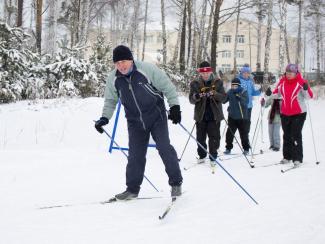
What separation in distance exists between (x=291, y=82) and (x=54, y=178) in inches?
158

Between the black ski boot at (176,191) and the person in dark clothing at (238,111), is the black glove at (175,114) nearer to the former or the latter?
the black ski boot at (176,191)

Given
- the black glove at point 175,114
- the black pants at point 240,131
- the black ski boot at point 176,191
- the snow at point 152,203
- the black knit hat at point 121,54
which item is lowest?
the snow at point 152,203

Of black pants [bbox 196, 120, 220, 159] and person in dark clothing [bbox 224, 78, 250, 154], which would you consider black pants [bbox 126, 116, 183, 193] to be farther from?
person in dark clothing [bbox 224, 78, 250, 154]

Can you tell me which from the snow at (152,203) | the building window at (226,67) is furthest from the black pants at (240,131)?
the building window at (226,67)

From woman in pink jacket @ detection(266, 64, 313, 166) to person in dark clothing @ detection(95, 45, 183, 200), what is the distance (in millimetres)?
3135

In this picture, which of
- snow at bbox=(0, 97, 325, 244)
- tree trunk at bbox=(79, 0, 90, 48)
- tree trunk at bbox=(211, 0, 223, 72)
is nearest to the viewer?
snow at bbox=(0, 97, 325, 244)

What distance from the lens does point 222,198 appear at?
15.7 feet

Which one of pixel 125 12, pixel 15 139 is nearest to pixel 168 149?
pixel 15 139

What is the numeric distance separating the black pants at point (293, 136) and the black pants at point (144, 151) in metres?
3.16

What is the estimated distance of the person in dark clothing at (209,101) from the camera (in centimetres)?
708

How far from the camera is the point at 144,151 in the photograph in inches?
187

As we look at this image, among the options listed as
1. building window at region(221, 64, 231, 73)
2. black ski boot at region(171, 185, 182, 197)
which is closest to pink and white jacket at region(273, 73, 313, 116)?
black ski boot at region(171, 185, 182, 197)

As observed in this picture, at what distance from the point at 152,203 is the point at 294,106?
137 inches

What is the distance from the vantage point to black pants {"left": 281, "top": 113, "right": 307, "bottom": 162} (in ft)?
23.2
